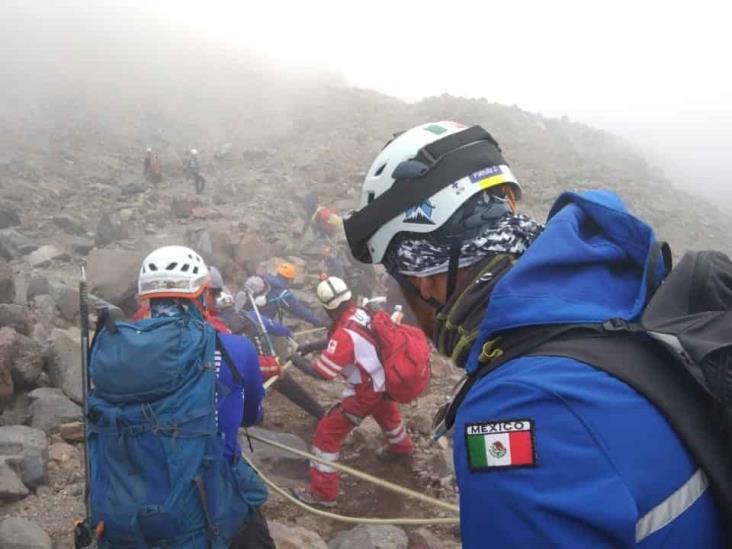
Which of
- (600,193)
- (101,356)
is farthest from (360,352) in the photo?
(600,193)

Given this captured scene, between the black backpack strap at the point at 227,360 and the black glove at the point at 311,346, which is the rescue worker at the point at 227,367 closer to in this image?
the black backpack strap at the point at 227,360

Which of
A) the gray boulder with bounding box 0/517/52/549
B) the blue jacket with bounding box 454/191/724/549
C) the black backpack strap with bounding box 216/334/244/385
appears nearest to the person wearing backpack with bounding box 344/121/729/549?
the blue jacket with bounding box 454/191/724/549

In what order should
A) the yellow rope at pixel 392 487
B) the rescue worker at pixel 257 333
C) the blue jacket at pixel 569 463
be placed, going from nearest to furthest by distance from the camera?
the blue jacket at pixel 569 463
the yellow rope at pixel 392 487
the rescue worker at pixel 257 333

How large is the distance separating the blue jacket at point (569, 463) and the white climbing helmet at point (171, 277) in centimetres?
260

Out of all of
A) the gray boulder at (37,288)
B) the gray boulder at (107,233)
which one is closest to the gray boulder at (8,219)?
the gray boulder at (107,233)

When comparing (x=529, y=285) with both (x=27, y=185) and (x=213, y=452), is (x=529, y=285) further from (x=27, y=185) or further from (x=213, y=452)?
(x=27, y=185)

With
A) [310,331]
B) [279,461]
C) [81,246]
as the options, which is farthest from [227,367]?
[81,246]

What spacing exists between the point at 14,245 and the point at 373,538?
1196cm

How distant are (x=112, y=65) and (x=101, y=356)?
53392mm

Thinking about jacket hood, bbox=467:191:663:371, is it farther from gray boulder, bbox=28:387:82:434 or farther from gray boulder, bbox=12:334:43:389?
gray boulder, bbox=12:334:43:389

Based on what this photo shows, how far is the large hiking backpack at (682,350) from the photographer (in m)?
1.15

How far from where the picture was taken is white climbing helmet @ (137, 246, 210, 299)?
3573mm

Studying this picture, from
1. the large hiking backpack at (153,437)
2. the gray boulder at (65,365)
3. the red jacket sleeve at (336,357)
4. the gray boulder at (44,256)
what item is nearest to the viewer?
the large hiking backpack at (153,437)

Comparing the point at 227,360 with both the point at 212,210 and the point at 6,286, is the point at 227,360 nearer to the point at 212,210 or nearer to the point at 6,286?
the point at 6,286
